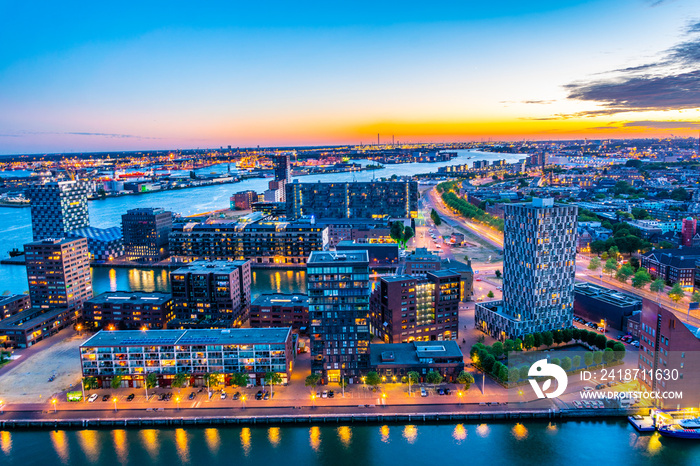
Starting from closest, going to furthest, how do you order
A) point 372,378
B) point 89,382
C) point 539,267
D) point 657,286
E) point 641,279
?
point 372,378
point 89,382
point 539,267
point 657,286
point 641,279

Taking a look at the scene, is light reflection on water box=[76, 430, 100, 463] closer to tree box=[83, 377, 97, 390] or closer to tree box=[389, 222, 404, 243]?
tree box=[83, 377, 97, 390]

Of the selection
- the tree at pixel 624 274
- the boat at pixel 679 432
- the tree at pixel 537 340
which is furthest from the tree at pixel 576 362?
the tree at pixel 624 274

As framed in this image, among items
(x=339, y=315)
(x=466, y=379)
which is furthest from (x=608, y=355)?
(x=339, y=315)

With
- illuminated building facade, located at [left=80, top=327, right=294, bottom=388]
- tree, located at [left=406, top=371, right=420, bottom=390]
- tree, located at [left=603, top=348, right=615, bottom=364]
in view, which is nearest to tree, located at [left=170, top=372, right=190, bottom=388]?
illuminated building facade, located at [left=80, top=327, right=294, bottom=388]

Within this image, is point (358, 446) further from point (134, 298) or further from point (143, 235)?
point (143, 235)

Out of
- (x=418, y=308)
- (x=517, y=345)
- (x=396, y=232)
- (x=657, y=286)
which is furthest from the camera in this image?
(x=396, y=232)

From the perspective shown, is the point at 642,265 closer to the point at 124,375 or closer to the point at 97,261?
the point at 124,375

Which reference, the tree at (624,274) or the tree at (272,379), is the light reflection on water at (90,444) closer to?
the tree at (272,379)
